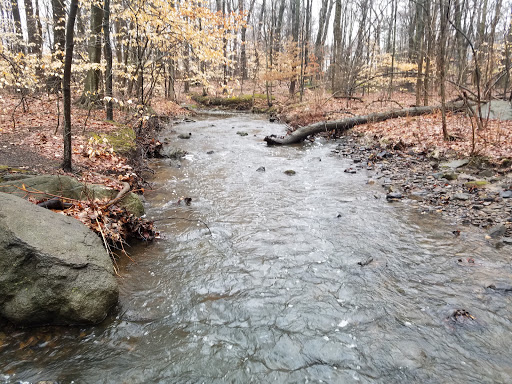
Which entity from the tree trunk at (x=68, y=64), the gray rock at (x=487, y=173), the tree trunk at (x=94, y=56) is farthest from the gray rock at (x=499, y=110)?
the tree trunk at (x=94, y=56)

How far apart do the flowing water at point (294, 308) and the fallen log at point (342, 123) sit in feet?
25.3

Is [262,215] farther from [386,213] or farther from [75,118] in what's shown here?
[75,118]

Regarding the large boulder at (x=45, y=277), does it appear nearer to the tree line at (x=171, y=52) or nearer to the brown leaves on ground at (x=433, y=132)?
the tree line at (x=171, y=52)

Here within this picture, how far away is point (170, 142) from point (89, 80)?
441 centimetres

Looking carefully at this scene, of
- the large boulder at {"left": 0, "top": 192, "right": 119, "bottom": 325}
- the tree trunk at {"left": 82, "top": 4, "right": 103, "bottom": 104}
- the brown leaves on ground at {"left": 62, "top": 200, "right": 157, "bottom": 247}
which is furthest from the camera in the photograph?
the tree trunk at {"left": 82, "top": 4, "right": 103, "bottom": 104}

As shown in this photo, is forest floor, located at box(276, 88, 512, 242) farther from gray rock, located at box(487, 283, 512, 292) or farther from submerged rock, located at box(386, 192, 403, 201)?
gray rock, located at box(487, 283, 512, 292)

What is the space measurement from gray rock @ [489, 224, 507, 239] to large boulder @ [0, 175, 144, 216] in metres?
6.35

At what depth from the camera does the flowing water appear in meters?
2.97

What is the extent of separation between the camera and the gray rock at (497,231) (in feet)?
17.0

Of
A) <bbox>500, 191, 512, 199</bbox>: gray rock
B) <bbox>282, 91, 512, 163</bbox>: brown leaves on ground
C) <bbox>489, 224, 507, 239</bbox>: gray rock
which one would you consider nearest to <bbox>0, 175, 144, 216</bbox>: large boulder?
<bbox>489, 224, 507, 239</bbox>: gray rock

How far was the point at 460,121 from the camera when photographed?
11.9 metres

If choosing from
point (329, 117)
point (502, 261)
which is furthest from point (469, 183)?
point (329, 117)

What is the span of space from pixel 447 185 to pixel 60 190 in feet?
27.6

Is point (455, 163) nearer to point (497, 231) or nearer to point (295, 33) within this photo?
point (497, 231)
